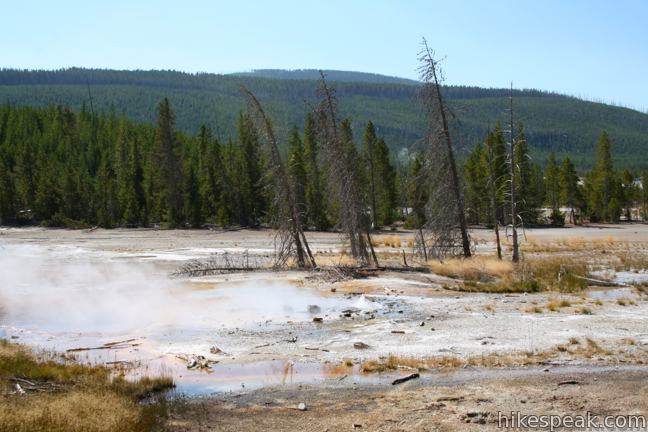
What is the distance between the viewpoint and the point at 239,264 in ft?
115

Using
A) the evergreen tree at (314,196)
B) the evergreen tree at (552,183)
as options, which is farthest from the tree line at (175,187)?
the evergreen tree at (552,183)

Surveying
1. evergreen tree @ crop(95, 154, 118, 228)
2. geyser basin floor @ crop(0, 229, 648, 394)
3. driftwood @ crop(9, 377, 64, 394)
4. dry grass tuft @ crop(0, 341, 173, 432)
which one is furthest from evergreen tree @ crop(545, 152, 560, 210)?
driftwood @ crop(9, 377, 64, 394)

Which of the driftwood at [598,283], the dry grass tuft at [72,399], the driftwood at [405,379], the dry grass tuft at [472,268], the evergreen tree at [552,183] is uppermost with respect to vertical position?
the evergreen tree at [552,183]

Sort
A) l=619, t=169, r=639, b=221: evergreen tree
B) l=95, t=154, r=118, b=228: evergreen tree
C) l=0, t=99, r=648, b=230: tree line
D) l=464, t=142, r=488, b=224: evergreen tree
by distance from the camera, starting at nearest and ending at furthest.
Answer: l=0, t=99, r=648, b=230: tree line
l=464, t=142, r=488, b=224: evergreen tree
l=95, t=154, r=118, b=228: evergreen tree
l=619, t=169, r=639, b=221: evergreen tree

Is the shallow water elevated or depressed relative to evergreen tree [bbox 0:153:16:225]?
depressed

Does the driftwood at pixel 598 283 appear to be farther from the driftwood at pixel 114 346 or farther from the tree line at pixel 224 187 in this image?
the tree line at pixel 224 187

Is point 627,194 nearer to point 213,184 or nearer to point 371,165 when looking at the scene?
point 371,165

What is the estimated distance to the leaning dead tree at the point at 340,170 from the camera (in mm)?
30875

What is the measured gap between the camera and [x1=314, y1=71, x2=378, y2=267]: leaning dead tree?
101 feet

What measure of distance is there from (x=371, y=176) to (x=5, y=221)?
42.7 m

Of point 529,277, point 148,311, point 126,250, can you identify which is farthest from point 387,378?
point 126,250

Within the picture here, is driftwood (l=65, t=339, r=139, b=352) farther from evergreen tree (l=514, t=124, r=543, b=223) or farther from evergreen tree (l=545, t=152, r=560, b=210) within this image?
evergreen tree (l=545, t=152, r=560, b=210)

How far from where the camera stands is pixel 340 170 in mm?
31203

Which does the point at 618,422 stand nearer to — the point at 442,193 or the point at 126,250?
the point at 442,193
